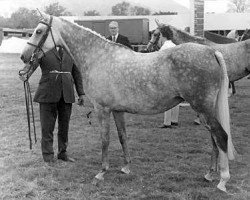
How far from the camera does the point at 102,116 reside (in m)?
5.18

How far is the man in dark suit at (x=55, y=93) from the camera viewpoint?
19.2ft

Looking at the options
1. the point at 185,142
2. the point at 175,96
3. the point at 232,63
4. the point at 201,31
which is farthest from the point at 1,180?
the point at 201,31

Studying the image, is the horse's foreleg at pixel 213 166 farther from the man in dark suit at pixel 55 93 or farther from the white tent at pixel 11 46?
the white tent at pixel 11 46

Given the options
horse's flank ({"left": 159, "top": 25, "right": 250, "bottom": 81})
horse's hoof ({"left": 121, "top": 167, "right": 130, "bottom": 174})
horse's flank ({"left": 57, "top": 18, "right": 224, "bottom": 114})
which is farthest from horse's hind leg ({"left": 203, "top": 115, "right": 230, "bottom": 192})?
horse's flank ({"left": 159, "top": 25, "right": 250, "bottom": 81})

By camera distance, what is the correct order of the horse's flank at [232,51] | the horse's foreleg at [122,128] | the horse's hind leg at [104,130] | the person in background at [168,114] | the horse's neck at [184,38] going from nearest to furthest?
the horse's hind leg at [104,130]
the horse's foreleg at [122,128]
the horse's neck at [184,38]
the horse's flank at [232,51]
the person in background at [168,114]

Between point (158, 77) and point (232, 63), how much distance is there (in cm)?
405

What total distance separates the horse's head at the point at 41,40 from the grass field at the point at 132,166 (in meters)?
1.76

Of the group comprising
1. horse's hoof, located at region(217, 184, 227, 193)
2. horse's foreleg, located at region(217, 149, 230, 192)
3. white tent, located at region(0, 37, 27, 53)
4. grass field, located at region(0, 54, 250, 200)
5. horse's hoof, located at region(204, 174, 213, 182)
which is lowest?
white tent, located at region(0, 37, 27, 53)

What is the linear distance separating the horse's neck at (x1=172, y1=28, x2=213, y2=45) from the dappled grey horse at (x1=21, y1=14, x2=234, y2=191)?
3286 millimetres

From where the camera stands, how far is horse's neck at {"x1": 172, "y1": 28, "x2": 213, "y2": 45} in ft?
26.2

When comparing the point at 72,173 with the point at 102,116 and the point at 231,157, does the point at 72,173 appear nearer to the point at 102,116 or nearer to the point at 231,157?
the point at 102,116

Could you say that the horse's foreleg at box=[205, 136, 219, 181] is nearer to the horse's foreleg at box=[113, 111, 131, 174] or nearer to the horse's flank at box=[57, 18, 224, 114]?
the horse's flank at box=[57, 18, 224, 114]

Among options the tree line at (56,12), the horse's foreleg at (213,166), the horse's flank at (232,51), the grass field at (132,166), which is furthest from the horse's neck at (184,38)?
the tree line at (56,12)

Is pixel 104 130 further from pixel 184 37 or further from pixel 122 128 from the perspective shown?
pixel 184 37
